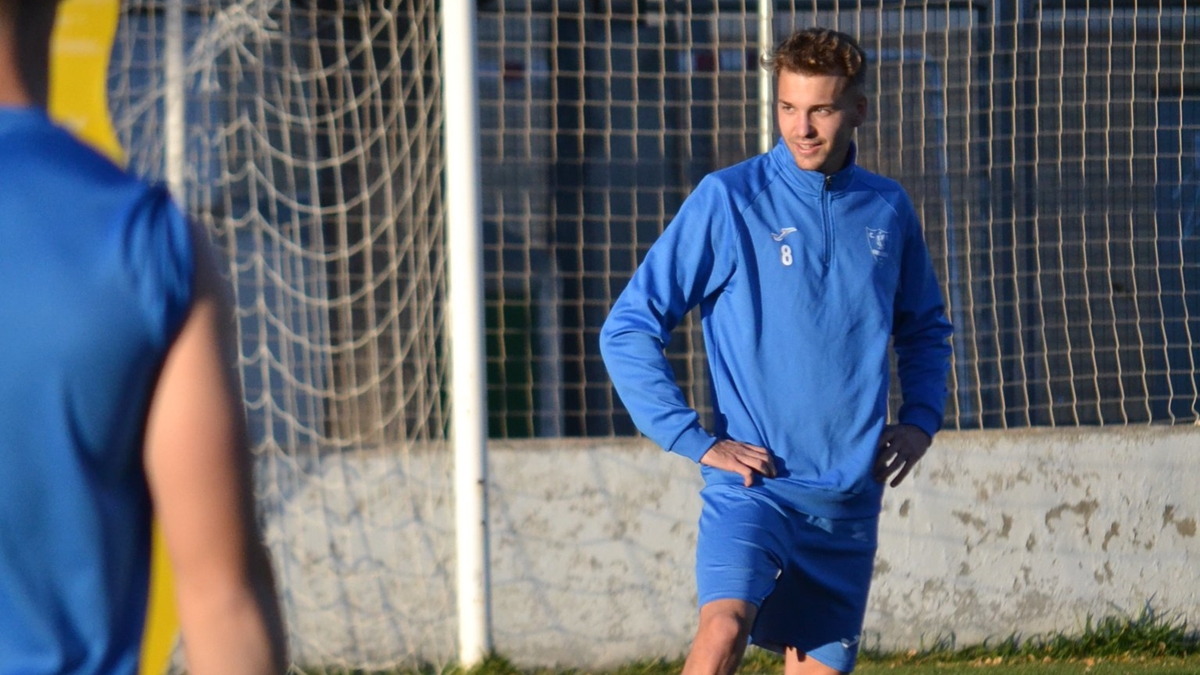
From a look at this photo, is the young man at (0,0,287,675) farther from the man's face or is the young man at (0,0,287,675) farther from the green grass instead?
the green grass

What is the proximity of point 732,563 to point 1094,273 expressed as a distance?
140 inches

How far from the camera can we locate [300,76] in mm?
5949

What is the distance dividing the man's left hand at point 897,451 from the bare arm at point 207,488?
2.76 meters

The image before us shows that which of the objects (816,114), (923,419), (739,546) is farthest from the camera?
(923,419)

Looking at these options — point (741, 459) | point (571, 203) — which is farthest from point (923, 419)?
point (571, 203)

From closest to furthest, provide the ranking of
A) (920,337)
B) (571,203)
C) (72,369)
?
(72,369) → (920,337) → (571,203)

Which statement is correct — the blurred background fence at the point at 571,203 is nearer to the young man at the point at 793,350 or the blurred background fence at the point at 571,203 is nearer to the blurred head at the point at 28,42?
the young man at the point at 793,350

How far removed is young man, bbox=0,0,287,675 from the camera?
3.89ft

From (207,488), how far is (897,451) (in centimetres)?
286

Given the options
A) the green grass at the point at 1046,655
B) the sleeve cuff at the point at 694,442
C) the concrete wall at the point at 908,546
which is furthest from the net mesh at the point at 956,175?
the sleeve cuff at the point at 694,442

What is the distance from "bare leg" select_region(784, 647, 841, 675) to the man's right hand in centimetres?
54

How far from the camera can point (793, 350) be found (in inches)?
146

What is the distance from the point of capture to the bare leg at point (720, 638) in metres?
3.32

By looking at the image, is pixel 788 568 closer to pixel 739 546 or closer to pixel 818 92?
pixel 739 546
